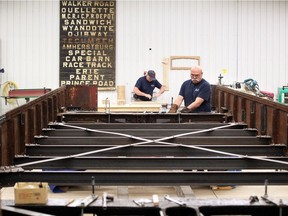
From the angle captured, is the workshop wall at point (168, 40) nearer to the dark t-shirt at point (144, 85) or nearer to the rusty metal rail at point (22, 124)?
the dark t-shirt at point (144, 85)

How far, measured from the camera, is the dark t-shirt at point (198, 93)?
7.72m

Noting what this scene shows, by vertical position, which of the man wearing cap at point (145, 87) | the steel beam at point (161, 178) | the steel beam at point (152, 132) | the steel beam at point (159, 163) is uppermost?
the man wearing cap at point (145, 87)

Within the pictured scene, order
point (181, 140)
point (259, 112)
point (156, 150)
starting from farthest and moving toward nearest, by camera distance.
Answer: point (259, 112) → point (181, 140) → point (156, 150)

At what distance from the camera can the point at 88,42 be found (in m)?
13.7

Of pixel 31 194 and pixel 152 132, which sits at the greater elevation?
pixel 152 132

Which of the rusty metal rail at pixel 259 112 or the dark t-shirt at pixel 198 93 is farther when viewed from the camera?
the dark t-shirt at pixel 198 93

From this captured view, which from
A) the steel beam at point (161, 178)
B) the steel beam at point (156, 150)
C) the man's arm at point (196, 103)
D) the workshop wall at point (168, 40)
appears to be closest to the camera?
the steel beam at point (161, 178)

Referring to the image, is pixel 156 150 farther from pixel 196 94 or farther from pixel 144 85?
pixel 144 85

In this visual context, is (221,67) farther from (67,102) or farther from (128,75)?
(67,102)

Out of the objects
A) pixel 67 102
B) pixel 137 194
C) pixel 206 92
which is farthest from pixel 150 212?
pixel 67 102

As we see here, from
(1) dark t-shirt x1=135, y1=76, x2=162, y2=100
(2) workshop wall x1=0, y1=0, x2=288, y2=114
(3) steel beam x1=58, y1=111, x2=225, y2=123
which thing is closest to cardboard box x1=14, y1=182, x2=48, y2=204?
(3) steel beam x1=58, y1=111, x2=225, y2=123

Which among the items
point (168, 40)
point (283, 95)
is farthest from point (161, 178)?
point (168, 40)

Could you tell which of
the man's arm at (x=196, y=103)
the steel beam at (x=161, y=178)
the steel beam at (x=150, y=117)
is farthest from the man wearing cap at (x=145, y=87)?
the steel beam at (x=161, y=178)

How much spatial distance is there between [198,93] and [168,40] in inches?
240
